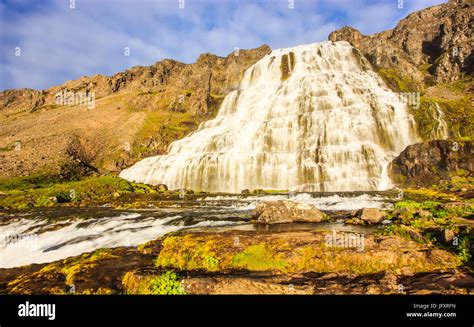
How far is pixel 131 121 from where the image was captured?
86688 mm

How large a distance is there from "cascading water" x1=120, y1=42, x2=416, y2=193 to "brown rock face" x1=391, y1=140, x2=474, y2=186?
2.68 meters

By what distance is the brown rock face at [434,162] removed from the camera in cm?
3688

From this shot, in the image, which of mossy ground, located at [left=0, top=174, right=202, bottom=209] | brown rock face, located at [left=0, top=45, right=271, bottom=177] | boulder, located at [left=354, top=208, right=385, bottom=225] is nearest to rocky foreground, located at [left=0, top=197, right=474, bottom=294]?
boulder, located at [left=354, top=208, right=385, bottom=225]

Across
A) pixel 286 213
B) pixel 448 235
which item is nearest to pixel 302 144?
pixel 286 213

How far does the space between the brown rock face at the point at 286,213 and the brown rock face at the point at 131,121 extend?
52.2 m

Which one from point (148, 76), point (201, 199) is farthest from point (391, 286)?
point (148, 76)

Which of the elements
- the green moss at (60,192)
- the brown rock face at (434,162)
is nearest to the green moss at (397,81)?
the brown rock face at (434,162)

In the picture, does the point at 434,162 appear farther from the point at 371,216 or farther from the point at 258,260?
the point at 258,260

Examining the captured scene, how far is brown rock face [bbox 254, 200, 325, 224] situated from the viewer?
1798 cm

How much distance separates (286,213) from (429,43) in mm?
131620

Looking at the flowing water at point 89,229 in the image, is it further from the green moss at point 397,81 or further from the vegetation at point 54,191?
the green moss at point 397,81
